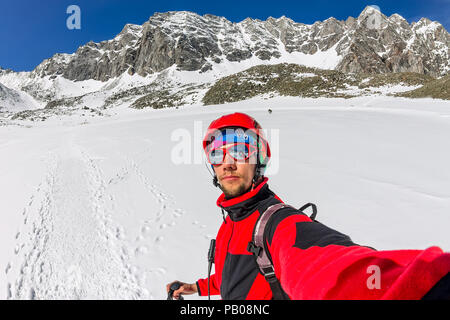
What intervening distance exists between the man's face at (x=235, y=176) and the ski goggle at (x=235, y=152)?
0.18 ft

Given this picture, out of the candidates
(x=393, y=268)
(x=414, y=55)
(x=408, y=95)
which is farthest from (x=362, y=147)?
(x=414, y=55)

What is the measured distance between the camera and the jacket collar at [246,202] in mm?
2008

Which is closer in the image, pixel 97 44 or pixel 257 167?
pixel 257 167

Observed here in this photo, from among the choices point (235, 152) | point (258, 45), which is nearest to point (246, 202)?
point (235, 152)

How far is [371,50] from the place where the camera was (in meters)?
96.8

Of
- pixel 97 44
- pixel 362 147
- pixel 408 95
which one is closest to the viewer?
pixel 362 147

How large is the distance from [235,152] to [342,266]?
1.48 meters

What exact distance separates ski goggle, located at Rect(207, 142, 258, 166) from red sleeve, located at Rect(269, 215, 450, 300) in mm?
877

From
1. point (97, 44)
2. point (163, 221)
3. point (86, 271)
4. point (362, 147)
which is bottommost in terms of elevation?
point (86, 271)

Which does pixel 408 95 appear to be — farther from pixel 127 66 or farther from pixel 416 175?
pixel 127 66

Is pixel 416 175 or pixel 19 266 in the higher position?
pixel 416 175

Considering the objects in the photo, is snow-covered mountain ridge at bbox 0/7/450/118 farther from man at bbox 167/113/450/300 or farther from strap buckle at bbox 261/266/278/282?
strap buckle at bbox 261/266/278/282

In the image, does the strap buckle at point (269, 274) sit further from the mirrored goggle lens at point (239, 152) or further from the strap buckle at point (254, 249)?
the mirrored goggle lens at point (239, 152)

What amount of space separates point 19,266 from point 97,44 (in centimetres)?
20085
